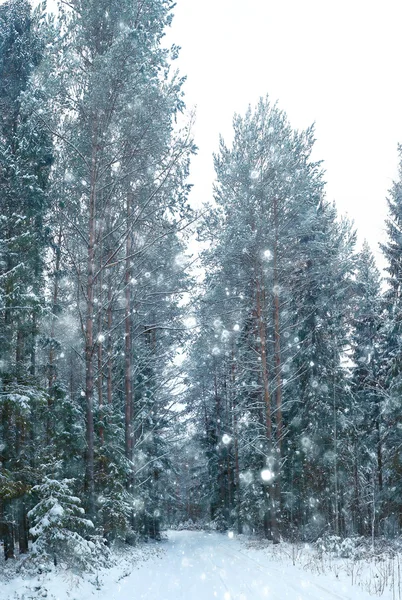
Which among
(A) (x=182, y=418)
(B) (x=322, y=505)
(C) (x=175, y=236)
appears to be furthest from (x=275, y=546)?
(A) (x=182, y=418)

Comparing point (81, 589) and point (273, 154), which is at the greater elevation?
point (273, 154)

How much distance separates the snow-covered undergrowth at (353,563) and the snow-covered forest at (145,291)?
65 centimetres

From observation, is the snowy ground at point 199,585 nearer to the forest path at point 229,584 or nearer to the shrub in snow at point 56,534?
the forest path at point 229,584

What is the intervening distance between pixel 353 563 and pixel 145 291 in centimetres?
1071

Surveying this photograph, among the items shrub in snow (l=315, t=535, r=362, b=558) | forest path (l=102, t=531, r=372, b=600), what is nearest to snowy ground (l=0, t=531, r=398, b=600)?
forest path (l=102, t=531, r=372, b=600)

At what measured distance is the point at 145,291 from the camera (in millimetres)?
17328

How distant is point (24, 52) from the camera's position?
48.9 ft

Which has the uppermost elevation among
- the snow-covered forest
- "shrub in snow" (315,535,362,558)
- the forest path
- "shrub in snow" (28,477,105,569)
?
the snow-covered forest

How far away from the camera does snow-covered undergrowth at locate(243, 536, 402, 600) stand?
7904mm

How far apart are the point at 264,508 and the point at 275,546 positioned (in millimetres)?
5096

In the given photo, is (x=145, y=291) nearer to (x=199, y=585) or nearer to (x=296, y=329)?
(x=296, y=329)

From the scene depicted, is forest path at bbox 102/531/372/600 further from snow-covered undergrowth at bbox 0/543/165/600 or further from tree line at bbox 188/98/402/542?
tree line at bbox 188/98/402/542

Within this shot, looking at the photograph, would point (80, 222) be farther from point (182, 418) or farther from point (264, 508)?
point (182, 418)

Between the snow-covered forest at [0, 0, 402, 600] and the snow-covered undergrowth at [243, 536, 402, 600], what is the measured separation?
2.14 feet
